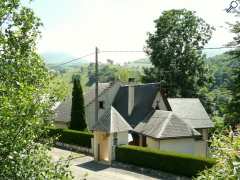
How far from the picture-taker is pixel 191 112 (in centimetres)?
4822

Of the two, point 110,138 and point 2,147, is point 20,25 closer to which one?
point 2,147

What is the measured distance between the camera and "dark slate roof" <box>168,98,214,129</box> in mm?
46781

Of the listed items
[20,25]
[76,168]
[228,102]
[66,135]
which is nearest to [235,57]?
[228,102]

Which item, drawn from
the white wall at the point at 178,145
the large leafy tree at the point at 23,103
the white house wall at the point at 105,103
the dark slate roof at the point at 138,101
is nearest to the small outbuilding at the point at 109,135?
the white wall at the point at 178,145

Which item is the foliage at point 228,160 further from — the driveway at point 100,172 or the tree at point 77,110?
the tree at point 77,110

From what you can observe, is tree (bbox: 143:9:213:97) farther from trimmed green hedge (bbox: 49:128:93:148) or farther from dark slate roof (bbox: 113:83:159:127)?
trimmed green hedge (bbox: 49:128:93:148)

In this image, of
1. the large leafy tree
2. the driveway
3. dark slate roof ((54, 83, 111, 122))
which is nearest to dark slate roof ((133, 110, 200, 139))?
the driveway

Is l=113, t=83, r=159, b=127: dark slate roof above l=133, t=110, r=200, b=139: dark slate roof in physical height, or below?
above

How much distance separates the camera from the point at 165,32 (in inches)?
2549

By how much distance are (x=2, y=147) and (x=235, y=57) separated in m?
10.6

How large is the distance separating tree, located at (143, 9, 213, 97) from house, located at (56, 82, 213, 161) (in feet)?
42.4

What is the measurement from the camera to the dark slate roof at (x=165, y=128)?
3734 centimetres

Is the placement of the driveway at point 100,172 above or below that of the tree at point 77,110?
below

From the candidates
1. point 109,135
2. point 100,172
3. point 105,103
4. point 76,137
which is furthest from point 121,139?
point 105,103
